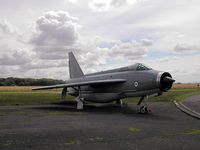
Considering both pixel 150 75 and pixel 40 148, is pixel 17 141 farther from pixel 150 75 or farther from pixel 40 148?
pixel 150 75

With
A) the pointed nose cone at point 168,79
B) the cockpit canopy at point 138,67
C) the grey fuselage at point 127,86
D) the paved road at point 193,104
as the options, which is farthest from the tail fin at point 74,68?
the paved road at point 193,104

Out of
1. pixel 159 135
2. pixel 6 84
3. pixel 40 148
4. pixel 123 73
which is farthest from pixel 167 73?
pixel 6 84

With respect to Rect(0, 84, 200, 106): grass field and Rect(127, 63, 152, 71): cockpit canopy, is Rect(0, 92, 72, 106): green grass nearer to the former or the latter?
Rect(0, 84, 200, 106): grass field

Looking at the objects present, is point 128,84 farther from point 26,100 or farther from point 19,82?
point 19,82

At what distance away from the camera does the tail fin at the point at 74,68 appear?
67.9 feet

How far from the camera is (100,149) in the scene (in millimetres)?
4691

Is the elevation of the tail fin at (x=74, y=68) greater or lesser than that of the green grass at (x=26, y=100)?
greater

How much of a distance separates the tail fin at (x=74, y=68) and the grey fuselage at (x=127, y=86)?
341 centimetres

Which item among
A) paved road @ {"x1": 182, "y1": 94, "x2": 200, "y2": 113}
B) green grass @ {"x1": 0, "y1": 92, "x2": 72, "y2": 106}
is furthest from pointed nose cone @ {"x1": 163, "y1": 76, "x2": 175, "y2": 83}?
green grass @ {"x1": 0, "y1": 92, "x2": 72, "y2": 106}

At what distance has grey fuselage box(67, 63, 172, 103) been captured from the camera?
38.1 ft

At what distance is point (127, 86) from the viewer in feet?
43.4

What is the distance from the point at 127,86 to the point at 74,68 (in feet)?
31.2

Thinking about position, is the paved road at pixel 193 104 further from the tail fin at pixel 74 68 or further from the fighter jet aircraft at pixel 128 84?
the tail fin at pixel 74 68

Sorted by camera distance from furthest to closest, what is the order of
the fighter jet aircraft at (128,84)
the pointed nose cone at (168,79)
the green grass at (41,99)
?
the green grass at (41,99) < the fighter jet aircraft at (128,84) < the pointed nose cone at (168,79)
